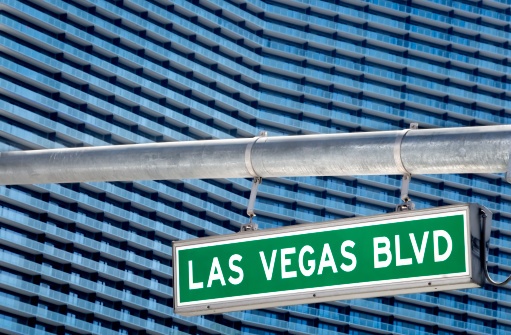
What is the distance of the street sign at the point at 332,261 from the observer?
5934mm

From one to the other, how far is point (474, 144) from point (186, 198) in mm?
125828

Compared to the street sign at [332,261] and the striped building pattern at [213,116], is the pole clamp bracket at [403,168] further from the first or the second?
the striped building pattern at [213,116]

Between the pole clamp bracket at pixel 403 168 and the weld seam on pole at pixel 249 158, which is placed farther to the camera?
the weld seam on pole at pixel 249 158

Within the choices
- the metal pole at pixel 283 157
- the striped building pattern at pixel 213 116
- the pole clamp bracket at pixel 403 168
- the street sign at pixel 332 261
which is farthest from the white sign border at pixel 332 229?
the striped building pattern at pixel 213 116

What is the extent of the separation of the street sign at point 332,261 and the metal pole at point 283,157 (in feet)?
1.15

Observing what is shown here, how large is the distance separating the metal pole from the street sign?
0.35 metres

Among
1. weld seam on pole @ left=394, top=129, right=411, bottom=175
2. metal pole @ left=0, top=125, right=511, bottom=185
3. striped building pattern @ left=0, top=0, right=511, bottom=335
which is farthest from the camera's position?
striped building pattern @ left=0, top=0, right=511, bottom=335

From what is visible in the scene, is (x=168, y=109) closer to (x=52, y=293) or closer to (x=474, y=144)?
(x=52, y=293)

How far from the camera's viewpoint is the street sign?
593 centimetres

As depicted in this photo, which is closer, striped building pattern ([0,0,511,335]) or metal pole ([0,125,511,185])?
metal pole ([0,125,511,185])

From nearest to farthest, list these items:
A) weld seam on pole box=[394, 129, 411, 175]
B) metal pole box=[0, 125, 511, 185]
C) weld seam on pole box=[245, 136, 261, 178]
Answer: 1. metal pole box=[0, 125, 511, 185]
2. weld seam on pole box=[394, 129, 411, 175]
3. weld seam on pole box=[245, 136, 261, 178]

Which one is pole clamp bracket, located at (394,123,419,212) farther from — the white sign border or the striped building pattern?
the striped building pattern

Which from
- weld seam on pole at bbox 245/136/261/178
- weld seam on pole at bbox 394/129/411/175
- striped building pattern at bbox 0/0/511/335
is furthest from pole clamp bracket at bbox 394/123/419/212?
striped building pattern at bbox 0/0/511/335

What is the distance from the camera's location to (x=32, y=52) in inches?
4685
